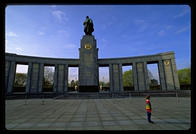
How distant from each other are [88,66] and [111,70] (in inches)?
427

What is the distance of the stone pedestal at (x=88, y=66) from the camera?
977 inches

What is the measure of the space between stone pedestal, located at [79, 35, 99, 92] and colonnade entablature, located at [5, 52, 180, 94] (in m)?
9.01

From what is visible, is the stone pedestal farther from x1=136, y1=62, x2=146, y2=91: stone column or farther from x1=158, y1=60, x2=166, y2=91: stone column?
x1=158, y1=60, x2=166, y2=91: stone column

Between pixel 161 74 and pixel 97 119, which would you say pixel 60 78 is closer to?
pixel 97 119

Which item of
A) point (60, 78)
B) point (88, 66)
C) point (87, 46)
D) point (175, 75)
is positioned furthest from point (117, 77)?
point (60, 78)

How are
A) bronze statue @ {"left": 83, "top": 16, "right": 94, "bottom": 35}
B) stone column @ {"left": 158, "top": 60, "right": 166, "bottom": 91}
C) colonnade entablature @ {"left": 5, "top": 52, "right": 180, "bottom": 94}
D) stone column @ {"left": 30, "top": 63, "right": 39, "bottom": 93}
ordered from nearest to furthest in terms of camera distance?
bronze statue @ {"left": 83, "top": 16, "right": 94, "bottom": 35}, colonnade entablature @ {"left": 5, "top": 52, "right": 180, "bottom": 94}, stone column @ {"left": 30, "top": 63, "right": 39, "bottom": 93}, stone column @ {"left": 158, "top": 60, "right": 166, "bottom": 91}

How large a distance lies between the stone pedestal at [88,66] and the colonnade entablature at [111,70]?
9013mm

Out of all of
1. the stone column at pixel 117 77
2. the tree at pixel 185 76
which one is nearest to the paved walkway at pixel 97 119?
the stone column at pixel 117 77

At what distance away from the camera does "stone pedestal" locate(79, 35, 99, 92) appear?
24.8 meters

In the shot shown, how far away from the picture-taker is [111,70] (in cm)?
3419

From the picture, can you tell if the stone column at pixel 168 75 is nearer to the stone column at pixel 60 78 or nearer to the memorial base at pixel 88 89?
the memorial base at pixel 88 89

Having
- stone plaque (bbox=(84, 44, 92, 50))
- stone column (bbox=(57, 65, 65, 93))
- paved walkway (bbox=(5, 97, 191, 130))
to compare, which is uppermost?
stone plaque (bbox=(84, 44, 92, 50))

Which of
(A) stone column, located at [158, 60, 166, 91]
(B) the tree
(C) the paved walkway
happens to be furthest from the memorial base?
(B) the tree
